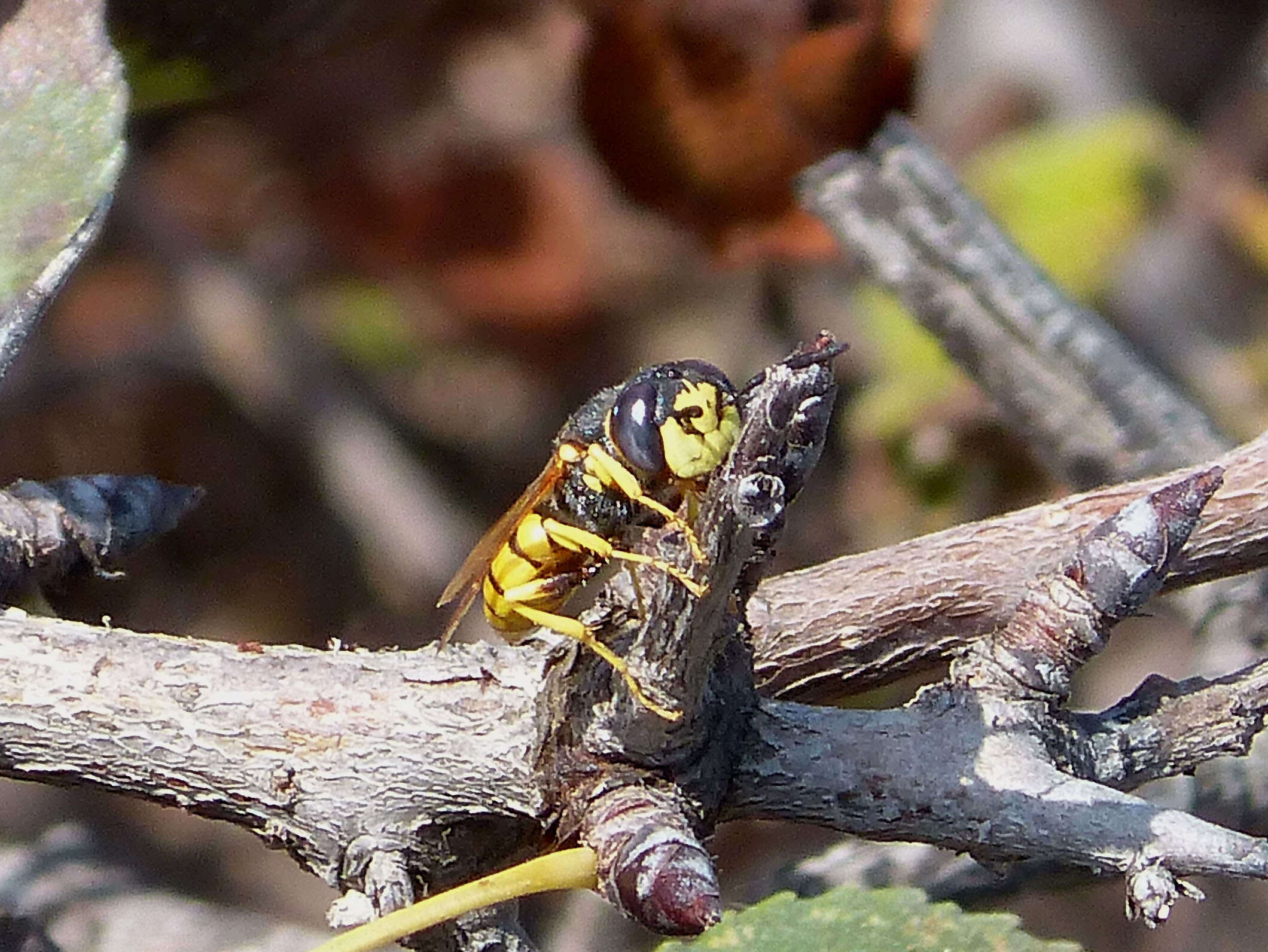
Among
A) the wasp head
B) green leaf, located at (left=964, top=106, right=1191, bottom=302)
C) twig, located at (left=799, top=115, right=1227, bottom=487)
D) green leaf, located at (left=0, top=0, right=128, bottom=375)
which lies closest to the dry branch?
the wasp head

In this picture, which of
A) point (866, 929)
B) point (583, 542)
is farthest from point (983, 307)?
point (866, 929)

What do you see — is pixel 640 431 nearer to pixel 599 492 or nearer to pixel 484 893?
pixel 599 492

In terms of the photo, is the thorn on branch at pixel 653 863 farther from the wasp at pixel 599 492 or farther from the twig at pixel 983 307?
the twig at pixel 983 307

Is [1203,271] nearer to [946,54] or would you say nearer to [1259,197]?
[1259,197]

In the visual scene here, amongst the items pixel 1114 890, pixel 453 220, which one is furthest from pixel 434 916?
pixel 453 220

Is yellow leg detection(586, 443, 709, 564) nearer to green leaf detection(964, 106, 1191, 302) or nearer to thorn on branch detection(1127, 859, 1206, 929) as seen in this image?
thorn on branch detection(1127, 859, 1206, 929)

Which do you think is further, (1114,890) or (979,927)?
(1114,890)
